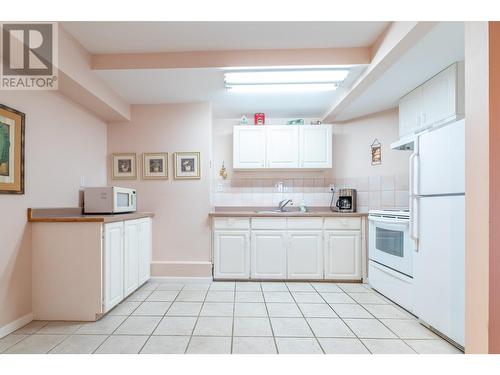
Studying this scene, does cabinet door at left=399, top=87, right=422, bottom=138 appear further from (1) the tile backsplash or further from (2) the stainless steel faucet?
(2) the stainless steel faucet

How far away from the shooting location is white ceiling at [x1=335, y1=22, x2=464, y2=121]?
1868 mm

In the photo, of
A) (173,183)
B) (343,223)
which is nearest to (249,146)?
(173,183)

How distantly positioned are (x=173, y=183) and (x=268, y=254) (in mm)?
1532

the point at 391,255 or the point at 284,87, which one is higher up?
the point at 284,87

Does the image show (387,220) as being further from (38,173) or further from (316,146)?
(38,173)

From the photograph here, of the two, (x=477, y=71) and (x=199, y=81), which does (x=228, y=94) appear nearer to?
(x=199, y=81)

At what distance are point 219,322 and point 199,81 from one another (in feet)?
7.62

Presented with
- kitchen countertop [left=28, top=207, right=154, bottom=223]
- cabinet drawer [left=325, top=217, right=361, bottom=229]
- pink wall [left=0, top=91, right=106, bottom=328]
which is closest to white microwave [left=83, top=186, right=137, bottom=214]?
pink wall [left=0, top=91, right=106, bottom=328]

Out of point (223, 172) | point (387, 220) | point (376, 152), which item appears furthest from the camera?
point (223, 172)

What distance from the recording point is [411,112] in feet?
9.23

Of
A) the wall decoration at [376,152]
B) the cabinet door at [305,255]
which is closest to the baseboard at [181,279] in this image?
the cabinet door at [305,255]

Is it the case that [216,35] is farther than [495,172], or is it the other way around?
[216,35]

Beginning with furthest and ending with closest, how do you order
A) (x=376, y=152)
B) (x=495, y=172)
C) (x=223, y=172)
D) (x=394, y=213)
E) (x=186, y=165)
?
(x=223, y=172), (x=376, y=152), (x=186, y=165), (x=394, y=213), (x=495, y=172)
